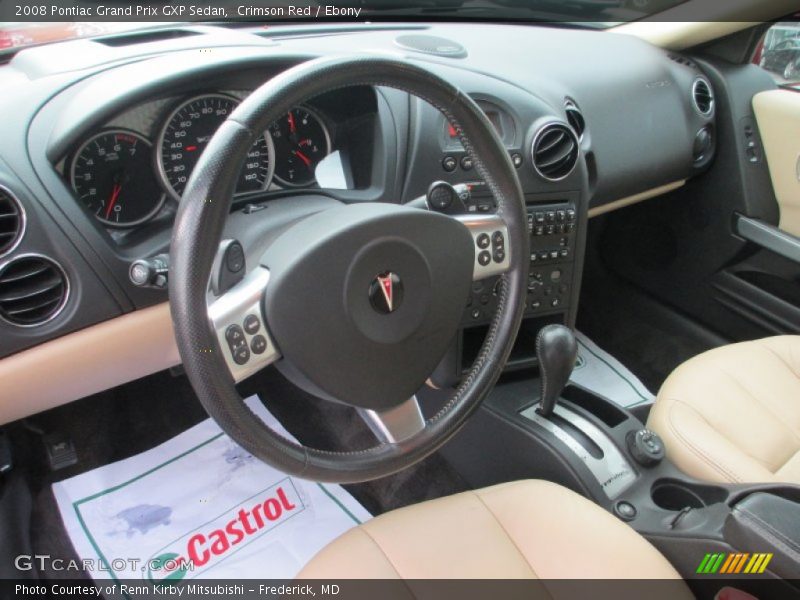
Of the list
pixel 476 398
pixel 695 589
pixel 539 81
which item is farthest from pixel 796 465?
pixel 539 81

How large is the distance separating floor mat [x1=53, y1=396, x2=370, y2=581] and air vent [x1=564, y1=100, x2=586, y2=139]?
0.92m

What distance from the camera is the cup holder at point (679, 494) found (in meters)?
1.20

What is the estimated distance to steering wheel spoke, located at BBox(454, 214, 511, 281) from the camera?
38.4 inches

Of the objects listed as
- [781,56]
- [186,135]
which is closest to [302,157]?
[186,135]

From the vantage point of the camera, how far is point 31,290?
3.13ft

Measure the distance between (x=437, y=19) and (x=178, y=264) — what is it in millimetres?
1327

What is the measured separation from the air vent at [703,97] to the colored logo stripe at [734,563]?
127cm

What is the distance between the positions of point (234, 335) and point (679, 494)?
2.87 feet

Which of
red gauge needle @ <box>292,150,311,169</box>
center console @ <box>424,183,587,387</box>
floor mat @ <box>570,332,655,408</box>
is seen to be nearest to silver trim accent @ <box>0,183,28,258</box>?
red gauge needle @ <box>292,150,311,169</box>

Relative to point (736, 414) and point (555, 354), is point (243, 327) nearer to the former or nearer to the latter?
point (555, 354)

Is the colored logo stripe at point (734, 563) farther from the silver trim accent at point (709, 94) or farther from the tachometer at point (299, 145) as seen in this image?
the silver trim accent at point (709, 94)

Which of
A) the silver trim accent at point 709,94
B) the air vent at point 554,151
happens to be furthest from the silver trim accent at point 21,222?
the silver trim accent at point 709,94

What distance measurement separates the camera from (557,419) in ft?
4.41

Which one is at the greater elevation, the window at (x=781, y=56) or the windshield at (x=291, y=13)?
the windshield at (x=291, y=13)
